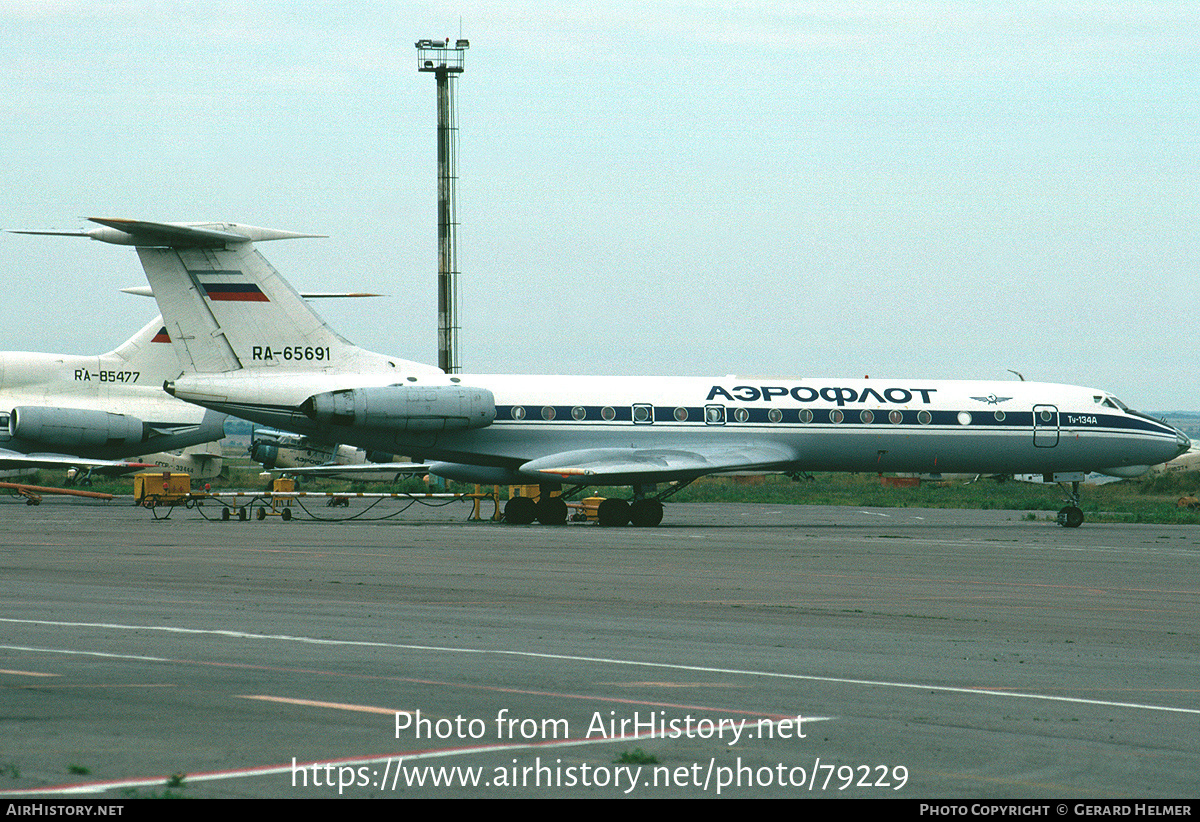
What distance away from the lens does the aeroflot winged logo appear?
35.4m

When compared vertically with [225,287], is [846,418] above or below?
below

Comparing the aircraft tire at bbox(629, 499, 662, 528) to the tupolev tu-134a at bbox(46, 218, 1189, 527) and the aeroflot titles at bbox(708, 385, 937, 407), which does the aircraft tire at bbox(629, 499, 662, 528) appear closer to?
the tupolev tu-134a at bbox(46, 218, 1189, 527)

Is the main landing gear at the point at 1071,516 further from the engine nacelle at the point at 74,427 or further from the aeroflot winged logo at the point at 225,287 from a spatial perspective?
the engine nacelle at the point at 74,427

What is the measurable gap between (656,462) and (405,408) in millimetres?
6638

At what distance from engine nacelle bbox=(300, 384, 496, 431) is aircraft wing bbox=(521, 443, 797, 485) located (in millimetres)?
2086

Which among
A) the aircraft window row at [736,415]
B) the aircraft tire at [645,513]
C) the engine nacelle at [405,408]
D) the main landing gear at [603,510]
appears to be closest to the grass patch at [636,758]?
the engine nacelle at [405,408]

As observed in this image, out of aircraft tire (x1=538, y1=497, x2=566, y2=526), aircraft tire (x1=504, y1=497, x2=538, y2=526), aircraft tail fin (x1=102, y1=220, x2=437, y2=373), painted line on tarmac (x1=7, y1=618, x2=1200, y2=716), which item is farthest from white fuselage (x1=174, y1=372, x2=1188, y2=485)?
painted line on tarmac (x1=7, y1=618, x2=1200, y2=716)

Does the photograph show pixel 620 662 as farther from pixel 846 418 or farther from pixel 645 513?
pixel 846 418

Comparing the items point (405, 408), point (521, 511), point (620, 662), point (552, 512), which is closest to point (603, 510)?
point (552, 512)

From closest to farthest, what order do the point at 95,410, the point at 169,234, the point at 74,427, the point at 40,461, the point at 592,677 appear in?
the point at 592,677 → the point at 169,234 → the point at 40,461 → the point at 74,427 → the point at 95,410

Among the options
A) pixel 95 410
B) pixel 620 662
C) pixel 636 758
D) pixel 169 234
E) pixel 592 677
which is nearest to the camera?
pixel 636 758

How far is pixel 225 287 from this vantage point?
117 ft
